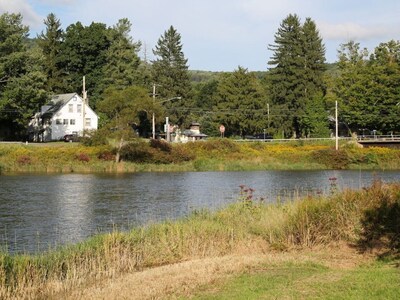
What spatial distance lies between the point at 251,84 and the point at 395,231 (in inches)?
3337

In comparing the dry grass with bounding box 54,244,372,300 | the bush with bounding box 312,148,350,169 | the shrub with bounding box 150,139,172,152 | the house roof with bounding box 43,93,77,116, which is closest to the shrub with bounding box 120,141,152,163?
the shrub with bounding box 150,139,172,152

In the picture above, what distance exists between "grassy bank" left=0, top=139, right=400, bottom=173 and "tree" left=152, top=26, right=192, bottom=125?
24.4 m

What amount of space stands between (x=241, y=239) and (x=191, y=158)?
52.4m

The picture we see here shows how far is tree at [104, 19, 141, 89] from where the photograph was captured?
9325 centimetres

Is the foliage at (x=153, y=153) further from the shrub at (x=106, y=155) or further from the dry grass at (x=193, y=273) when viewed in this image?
the dry grass at (x=193, y=273)

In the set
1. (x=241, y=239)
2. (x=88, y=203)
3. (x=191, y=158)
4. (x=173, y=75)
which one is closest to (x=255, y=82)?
(x=173, y=75)

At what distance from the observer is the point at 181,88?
3944 inches

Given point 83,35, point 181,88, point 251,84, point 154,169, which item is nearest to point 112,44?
point 83,35

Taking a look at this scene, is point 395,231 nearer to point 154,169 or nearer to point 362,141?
point 154,169

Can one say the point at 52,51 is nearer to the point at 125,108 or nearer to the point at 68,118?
the point at 68,118

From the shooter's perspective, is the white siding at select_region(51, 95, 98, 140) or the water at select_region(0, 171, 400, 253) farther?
the white siding at select_region(51, 95, 98, 140)

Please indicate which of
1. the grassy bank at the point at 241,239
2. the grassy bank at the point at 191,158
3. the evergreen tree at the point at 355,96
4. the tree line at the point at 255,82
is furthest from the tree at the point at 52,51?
the grassy bank at the point at 241,239

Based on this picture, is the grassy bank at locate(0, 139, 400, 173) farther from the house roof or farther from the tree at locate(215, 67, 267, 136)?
the house roof

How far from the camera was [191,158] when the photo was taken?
68.1 meters
